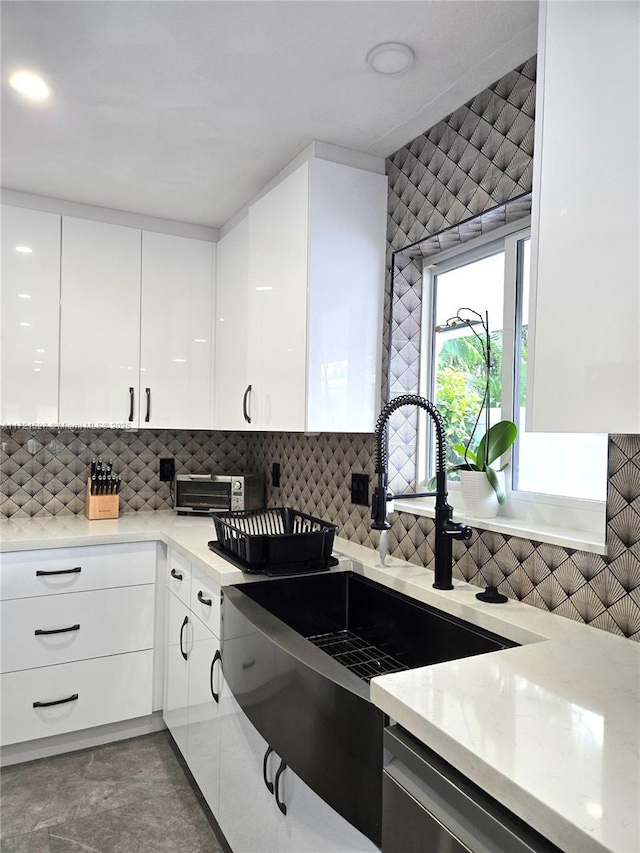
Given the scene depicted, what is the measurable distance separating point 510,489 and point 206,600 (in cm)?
107

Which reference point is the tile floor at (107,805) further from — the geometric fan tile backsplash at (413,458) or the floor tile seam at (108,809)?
the geometric fan tile backsplash at (413,458)

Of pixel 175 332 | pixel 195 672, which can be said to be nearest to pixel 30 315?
pixel 175 332

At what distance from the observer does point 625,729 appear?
2.81ft

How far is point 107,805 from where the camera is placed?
6.84 feet

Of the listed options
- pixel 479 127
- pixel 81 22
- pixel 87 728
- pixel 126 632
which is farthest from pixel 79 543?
pixel 479 127

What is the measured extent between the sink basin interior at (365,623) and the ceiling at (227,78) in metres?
1.49

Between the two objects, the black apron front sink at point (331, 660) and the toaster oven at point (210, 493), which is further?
the toaster oven at point (210, 493)

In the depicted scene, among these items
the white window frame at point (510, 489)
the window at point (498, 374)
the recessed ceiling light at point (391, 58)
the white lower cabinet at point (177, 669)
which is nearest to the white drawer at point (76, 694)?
the white lower cabinet at point (177, 669)

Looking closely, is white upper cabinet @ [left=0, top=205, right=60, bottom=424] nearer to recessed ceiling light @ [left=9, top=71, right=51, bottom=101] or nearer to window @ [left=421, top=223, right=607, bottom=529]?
recessed ceiling light @ [left=9, top=71, right=51, bottom=101]

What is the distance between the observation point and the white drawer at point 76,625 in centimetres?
228

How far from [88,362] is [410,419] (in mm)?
1522

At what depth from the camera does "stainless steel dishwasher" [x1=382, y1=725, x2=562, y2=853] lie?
2.45ft

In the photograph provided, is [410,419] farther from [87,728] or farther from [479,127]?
[87,728]

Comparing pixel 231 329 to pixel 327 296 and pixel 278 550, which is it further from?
pixel 278 550
